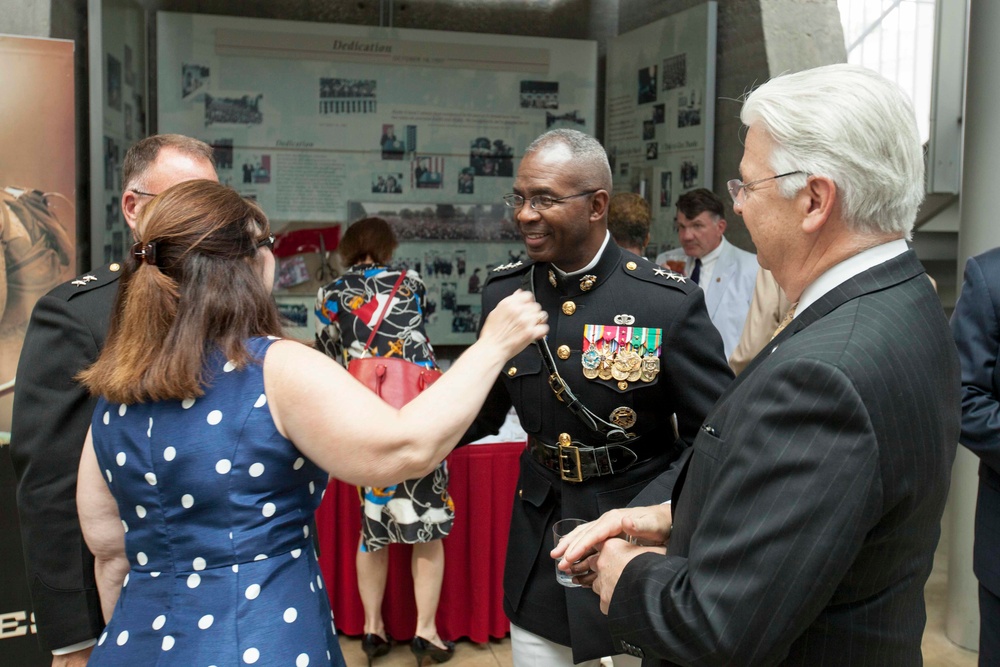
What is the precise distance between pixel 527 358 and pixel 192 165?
100 centimetres

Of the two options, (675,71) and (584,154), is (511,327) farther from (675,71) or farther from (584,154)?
(675,71)

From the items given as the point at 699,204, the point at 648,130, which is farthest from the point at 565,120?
the point at 699,204

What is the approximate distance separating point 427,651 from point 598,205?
2366mm

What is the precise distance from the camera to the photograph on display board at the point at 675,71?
596 cm

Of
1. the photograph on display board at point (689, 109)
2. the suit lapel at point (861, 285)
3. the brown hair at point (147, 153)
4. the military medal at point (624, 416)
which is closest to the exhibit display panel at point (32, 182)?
the brown hair at point (147, 153)

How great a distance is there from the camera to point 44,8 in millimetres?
4121

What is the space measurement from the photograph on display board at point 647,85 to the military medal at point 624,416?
4.32 m

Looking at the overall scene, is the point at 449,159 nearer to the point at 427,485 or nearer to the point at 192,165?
the point at 427,485

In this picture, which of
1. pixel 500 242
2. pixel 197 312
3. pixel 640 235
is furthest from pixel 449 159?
pixel 197 312

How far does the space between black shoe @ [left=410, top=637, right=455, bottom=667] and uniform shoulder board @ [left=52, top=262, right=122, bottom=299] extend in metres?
2.46

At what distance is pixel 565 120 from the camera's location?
6.32m

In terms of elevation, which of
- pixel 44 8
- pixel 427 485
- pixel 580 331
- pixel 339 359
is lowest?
pixel 427 485

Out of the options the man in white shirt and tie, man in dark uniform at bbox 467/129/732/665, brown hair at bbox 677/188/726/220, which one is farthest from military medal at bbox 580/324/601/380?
brown hair at bbox 677/188/726/220

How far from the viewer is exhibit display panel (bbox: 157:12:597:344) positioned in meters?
5.67
